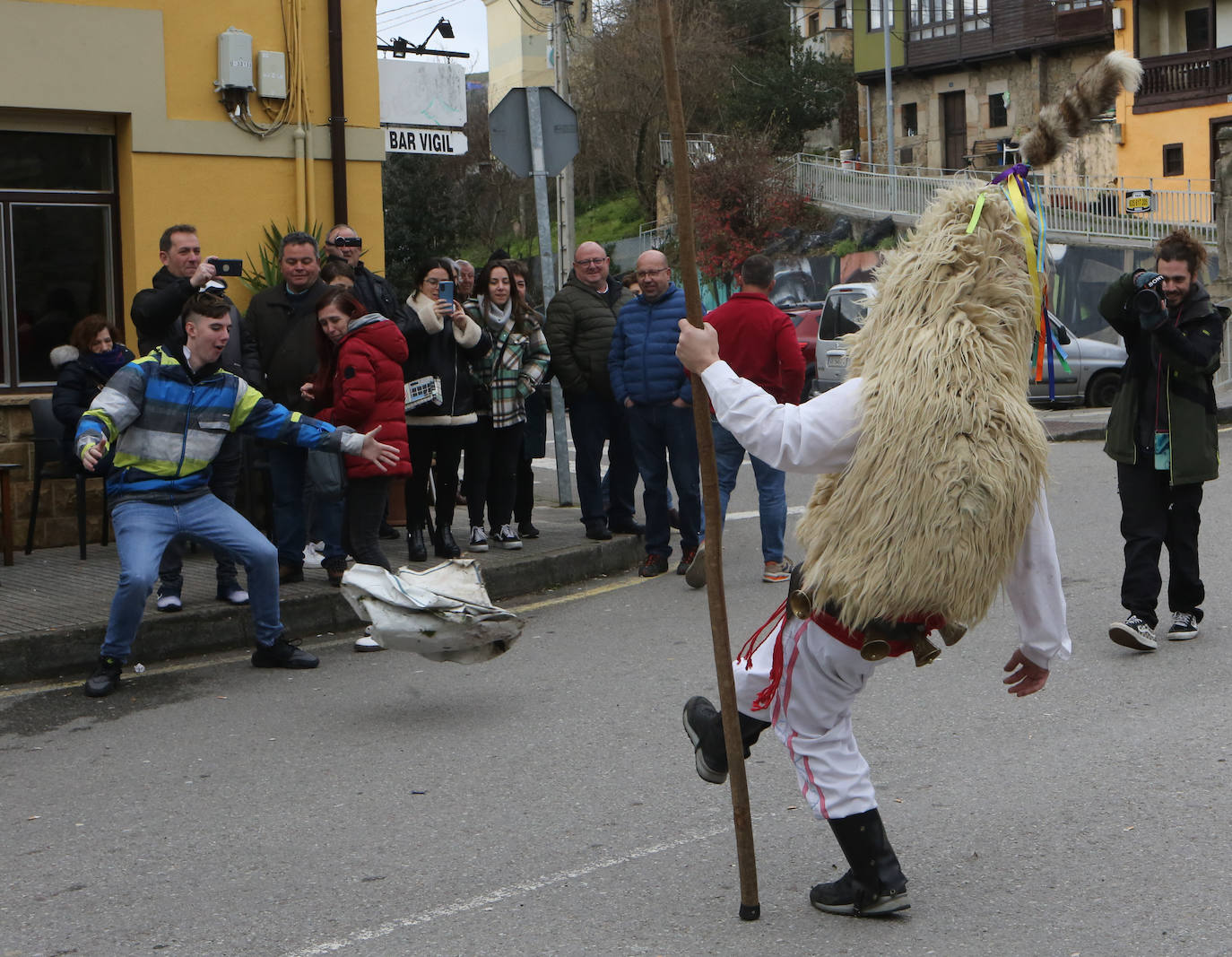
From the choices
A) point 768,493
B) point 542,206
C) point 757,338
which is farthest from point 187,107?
point 768,493

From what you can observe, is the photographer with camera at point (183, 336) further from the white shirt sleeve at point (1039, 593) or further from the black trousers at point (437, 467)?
the white shirt sleeve at point (1039, 593)

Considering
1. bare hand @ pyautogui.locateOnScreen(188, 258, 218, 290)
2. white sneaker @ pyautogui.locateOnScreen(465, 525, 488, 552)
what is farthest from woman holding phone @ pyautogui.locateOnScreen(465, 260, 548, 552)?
bare hand @ pyautogui.locateOnScreen(188, 258, 218, 290)

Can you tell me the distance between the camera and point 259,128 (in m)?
10.9

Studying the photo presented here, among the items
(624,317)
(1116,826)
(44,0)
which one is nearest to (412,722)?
(1116,826)

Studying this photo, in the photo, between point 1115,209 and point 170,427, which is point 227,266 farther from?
point 1115,209

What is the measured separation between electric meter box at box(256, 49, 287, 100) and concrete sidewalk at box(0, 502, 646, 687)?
3.54 metres

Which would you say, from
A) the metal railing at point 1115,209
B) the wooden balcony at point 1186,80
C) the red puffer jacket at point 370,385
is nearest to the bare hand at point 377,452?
the red puffer jacket at point 370,385

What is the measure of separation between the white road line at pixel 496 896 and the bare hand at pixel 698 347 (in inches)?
61.6

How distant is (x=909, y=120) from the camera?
51.4 m

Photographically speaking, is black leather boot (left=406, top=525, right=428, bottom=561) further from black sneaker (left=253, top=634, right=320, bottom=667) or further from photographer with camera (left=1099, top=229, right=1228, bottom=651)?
photographer with camera (left=1099, top=229, right=1228, bottom=651)

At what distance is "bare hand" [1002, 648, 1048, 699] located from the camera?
3.97m

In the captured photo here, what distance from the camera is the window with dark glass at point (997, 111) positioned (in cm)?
4831

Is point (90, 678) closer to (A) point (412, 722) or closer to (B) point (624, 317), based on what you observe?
(A) point (412, 722)

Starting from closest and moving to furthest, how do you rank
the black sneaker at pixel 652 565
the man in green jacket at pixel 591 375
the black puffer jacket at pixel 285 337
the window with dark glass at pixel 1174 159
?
the black puffer jacket at pixel 285 337 → the black sneaker at pixel 652 565 → the man in green jacket at pixel 591 375 → the window with dark glass at pixel 1174 159
